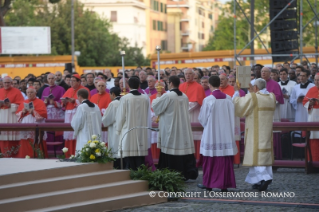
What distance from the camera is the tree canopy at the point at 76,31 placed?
4906cm

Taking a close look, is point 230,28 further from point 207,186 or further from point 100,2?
point 207,186

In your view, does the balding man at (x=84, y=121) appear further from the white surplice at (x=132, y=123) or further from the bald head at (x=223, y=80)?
the bald head at (x=223, y=80)

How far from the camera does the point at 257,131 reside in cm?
1118

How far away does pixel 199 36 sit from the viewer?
3516 inches

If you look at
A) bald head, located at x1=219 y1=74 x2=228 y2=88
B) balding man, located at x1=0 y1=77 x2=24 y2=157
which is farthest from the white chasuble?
balding man, located at x1=0 y1=77 x2=24 y2=157

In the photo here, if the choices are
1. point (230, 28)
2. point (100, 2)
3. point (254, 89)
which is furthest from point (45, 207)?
point (100, 2)

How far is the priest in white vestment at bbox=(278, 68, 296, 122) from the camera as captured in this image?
16.4 metres

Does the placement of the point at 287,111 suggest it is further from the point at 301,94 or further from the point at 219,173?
the point at 219,173

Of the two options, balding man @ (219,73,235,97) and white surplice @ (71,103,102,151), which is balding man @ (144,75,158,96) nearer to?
balding man @ (219,73,235,97)

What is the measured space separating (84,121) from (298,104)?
223 inches

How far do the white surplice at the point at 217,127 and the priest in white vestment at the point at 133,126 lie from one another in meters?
1.21

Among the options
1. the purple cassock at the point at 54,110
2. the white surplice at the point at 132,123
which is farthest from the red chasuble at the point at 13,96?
the white surplice at the point at 132,123

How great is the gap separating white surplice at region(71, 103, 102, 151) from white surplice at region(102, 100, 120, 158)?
0.97 feet

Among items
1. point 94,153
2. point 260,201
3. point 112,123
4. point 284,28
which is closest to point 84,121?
point 112,123
